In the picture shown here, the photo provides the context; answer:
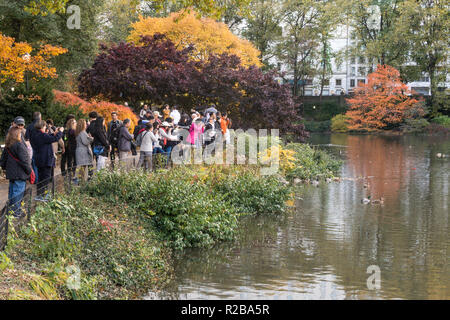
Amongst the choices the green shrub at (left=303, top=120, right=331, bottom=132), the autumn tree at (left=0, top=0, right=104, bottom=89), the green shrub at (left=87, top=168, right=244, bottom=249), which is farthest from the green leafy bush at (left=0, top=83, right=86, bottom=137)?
the green shrub at (left=303, top=120, right=331, bottom=132)

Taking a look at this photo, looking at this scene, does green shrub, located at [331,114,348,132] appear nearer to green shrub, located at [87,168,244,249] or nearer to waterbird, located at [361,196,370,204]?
waterbird, located at [361,196,370,204]

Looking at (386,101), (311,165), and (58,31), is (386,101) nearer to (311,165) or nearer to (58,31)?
(311,165)

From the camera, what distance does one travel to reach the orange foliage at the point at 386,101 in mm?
65312

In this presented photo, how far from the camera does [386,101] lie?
6562 cm

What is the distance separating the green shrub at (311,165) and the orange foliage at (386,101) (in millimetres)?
34940

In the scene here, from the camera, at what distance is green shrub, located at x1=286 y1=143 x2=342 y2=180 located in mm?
26867

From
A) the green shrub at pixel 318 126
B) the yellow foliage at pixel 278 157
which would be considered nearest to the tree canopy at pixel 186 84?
the yellow foliage at pixel 278 157

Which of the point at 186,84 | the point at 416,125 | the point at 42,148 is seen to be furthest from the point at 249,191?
the point at 416,125

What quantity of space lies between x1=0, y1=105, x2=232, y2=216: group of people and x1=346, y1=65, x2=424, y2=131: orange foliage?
150ft

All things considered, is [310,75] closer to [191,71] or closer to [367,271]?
[191,71]

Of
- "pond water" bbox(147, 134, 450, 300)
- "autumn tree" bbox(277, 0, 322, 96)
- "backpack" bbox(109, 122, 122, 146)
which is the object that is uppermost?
"autumn tree" bbox(277, 0, 322, 96)

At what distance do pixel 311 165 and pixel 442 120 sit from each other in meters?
41.9

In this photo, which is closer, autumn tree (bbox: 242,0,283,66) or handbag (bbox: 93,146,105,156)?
handbag (bbox: 93,146,105,156)

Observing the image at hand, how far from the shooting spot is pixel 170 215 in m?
14.5
